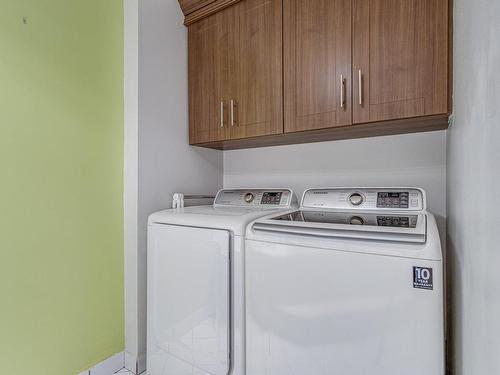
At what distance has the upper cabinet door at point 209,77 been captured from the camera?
169cm

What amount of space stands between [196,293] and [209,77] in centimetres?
129

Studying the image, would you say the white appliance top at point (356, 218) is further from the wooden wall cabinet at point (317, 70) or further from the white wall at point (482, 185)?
the wooden wall cabinet at point (317, 70)

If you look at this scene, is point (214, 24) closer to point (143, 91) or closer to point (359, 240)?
point (143, 91)

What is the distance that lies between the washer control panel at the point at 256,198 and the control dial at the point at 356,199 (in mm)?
341

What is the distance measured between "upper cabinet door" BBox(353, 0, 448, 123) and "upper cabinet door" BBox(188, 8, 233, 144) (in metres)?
0.77

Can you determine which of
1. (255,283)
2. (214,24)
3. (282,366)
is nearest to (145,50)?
(214,24)

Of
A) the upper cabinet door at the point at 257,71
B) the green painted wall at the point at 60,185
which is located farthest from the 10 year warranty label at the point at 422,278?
the green painted wall at the point at 60,185

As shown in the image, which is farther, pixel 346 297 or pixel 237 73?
pixel 237 73

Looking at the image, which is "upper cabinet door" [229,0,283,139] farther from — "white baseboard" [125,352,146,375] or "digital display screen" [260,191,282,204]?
"white baseboard" [125,352,146,375]

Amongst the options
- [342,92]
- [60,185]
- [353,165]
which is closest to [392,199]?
[353,165]

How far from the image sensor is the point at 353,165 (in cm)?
167

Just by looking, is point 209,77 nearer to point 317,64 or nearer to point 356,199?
point 317,64

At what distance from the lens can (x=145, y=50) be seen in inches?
63.5

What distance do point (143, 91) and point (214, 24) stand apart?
0.62 m
